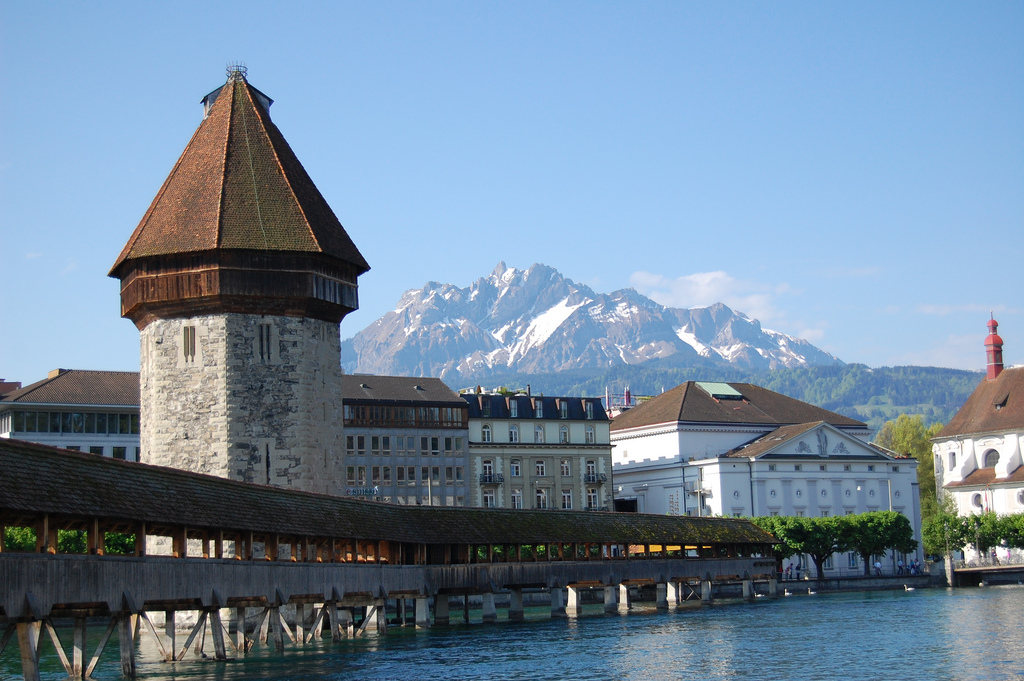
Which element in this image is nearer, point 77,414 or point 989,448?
point 77,414

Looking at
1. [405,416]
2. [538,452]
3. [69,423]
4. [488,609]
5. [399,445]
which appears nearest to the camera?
[488,609]

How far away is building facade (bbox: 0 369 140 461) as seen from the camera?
66.1 meters

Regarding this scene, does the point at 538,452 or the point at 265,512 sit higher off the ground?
the point at 538,452

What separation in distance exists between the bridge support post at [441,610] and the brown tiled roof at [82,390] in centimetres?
2773

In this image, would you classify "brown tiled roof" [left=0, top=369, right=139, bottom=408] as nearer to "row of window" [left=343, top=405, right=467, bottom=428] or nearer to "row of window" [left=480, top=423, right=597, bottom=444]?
"row of window" [left=343, top=405, right=467, bottom=428]

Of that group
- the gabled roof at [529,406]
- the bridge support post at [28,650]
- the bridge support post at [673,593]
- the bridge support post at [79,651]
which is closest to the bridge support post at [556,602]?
the bridge support post at [673,593]

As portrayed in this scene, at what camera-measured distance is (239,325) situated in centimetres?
4072

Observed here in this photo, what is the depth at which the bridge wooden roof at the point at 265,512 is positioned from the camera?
76.3 feet

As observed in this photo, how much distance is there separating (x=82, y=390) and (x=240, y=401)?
32.6 m

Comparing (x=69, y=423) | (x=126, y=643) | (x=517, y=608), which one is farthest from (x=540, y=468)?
(x=126, y=643)

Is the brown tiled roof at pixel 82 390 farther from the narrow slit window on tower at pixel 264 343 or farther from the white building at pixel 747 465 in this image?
the white building at pixel 747 465

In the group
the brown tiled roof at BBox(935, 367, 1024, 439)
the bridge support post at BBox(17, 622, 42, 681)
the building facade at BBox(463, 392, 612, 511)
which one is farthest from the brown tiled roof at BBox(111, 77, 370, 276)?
the brown tiled roof at BBox(935, 367, 1024, 439)

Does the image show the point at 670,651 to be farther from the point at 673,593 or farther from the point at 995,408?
the point at 995,408

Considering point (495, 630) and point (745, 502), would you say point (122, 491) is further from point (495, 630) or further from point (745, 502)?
point (745, 502)
